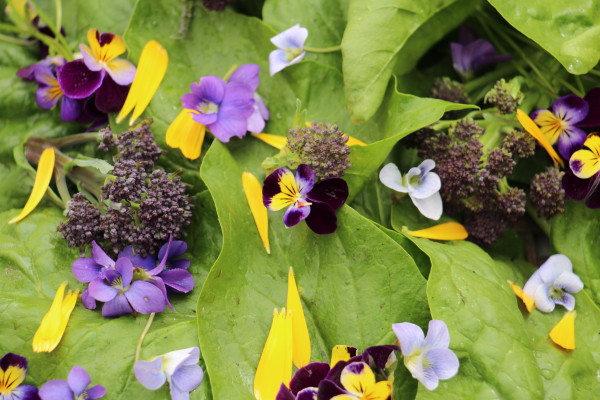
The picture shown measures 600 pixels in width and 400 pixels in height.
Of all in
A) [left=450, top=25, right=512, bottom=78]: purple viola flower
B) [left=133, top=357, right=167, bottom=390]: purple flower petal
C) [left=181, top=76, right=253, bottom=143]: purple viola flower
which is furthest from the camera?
[left=450, top=25, right=512, bottom=78]: purple viola flower

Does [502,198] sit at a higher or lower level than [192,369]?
higher

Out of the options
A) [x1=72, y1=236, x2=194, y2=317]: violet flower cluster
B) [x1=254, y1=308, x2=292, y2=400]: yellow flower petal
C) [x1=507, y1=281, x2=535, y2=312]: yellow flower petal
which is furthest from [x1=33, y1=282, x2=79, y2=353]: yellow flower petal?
[x1=507, y1=281, x2=535, y2=312]: yellow flower petal

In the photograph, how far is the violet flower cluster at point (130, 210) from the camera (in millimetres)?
1118

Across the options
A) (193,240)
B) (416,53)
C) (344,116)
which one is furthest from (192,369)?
(416,53)

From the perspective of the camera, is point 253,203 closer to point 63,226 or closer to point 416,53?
point 63,226

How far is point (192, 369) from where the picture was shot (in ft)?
3.36

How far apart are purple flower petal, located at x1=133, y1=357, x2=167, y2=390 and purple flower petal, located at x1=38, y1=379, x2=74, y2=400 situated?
107 millimetres

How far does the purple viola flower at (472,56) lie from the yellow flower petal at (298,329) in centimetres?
57

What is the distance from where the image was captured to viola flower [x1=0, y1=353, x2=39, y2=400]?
3.38ft

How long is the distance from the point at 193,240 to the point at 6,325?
0.34 meters

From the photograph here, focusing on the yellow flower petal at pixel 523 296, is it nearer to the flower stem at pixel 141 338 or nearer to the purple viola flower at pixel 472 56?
the purple viola flower at pixel 472 56

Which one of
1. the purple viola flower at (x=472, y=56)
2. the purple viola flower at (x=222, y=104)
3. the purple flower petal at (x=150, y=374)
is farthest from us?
the purple viola flower at (x=472, y=56)

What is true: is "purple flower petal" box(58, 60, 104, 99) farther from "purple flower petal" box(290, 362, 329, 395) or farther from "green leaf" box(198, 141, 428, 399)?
"purple flower petal" box(290, 362, 329, 395)

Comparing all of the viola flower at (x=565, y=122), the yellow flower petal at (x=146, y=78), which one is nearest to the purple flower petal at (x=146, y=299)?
the yellow flower petal at (x=146, y=78)
